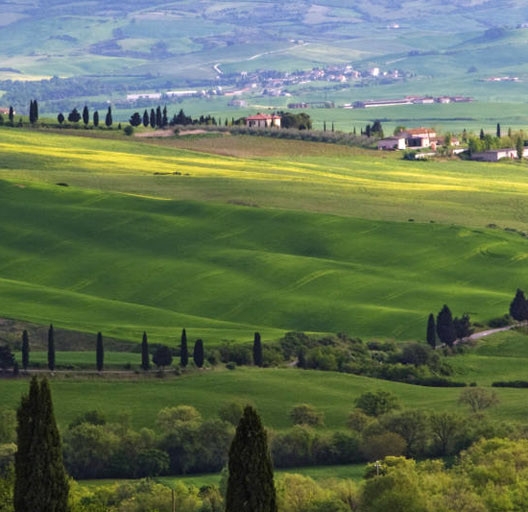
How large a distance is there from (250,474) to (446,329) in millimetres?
59167

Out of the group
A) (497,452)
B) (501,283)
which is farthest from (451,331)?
(497,452)

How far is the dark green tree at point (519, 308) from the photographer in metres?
119

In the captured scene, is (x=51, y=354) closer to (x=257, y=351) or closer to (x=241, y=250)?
(x=257, y=351)

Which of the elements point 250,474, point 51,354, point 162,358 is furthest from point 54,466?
point 162,358

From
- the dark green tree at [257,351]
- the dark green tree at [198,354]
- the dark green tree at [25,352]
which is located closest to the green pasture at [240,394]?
the dark green tree at [198,354]

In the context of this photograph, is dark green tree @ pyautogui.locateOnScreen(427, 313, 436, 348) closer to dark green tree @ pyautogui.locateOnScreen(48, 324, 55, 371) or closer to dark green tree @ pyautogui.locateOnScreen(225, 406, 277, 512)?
dark green tree @ pyautogui.locateOnScreen(48, 324, 55, 371)

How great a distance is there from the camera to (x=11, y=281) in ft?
424

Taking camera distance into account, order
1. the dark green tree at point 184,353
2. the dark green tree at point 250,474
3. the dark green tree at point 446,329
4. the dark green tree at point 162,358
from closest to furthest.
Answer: the dark green tree at point 250,474
the dark green tree at point 162,358
the dark green tree at point 184,353
the dark green tree at point 446,329

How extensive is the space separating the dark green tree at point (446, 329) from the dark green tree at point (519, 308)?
673 cm

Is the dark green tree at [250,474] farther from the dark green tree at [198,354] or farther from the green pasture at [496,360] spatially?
the green pasture at [496,360]

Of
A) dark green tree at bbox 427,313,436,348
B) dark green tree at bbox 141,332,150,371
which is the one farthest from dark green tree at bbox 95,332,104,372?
dark green tree at bbox 427,313,436,348

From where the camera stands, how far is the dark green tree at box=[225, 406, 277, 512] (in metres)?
55.0

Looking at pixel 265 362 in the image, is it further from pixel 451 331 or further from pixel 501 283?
pixel 501 283

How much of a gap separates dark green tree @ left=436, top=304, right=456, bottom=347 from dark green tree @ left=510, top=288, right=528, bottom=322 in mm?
6727
